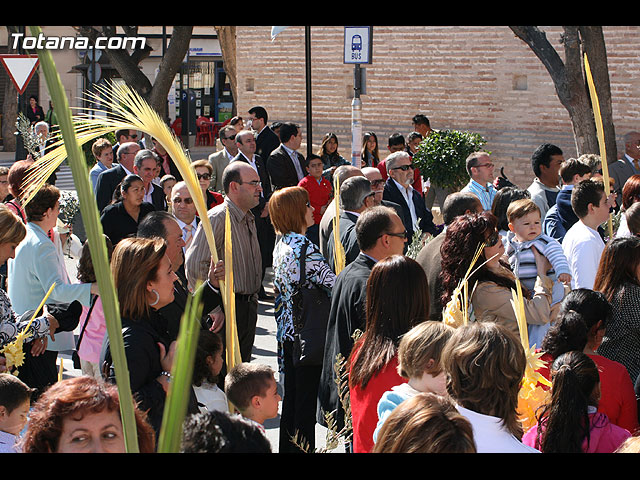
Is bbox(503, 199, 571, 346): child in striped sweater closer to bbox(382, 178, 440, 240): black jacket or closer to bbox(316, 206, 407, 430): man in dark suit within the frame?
bbox(316, 206, 407, 430): man in dark suit

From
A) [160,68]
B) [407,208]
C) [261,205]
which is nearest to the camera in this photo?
[407,208]

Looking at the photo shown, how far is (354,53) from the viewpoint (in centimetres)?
1210

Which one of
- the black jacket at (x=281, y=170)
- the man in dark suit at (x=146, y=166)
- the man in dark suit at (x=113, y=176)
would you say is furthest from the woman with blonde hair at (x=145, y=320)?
the black jacket at (x=281, y=170)

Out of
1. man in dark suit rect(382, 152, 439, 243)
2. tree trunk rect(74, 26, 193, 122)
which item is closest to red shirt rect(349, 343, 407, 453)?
man in dark suit rect(382, 152, 439, 243)

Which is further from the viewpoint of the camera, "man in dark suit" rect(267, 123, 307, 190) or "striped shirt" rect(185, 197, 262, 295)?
"man in dark suit" rect(267, 123, 307, 190)

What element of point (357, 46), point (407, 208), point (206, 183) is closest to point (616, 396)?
point (407, 208)

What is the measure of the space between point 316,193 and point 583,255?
14.1 feet

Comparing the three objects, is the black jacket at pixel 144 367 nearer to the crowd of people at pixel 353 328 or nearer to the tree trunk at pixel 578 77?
the crowd of people at pixel 353 328

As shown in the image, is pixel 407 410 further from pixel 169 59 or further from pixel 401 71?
pixel 401 71

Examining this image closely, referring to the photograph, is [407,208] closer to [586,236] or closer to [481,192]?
[481,192]

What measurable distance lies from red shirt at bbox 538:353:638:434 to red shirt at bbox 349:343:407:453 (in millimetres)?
666

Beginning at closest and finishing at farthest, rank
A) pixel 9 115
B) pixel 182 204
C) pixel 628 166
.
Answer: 1. pixel 182 204
2. pixel 628 166
3. pixel 9 115

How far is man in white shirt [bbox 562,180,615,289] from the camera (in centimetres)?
578

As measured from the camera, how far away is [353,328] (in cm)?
434
